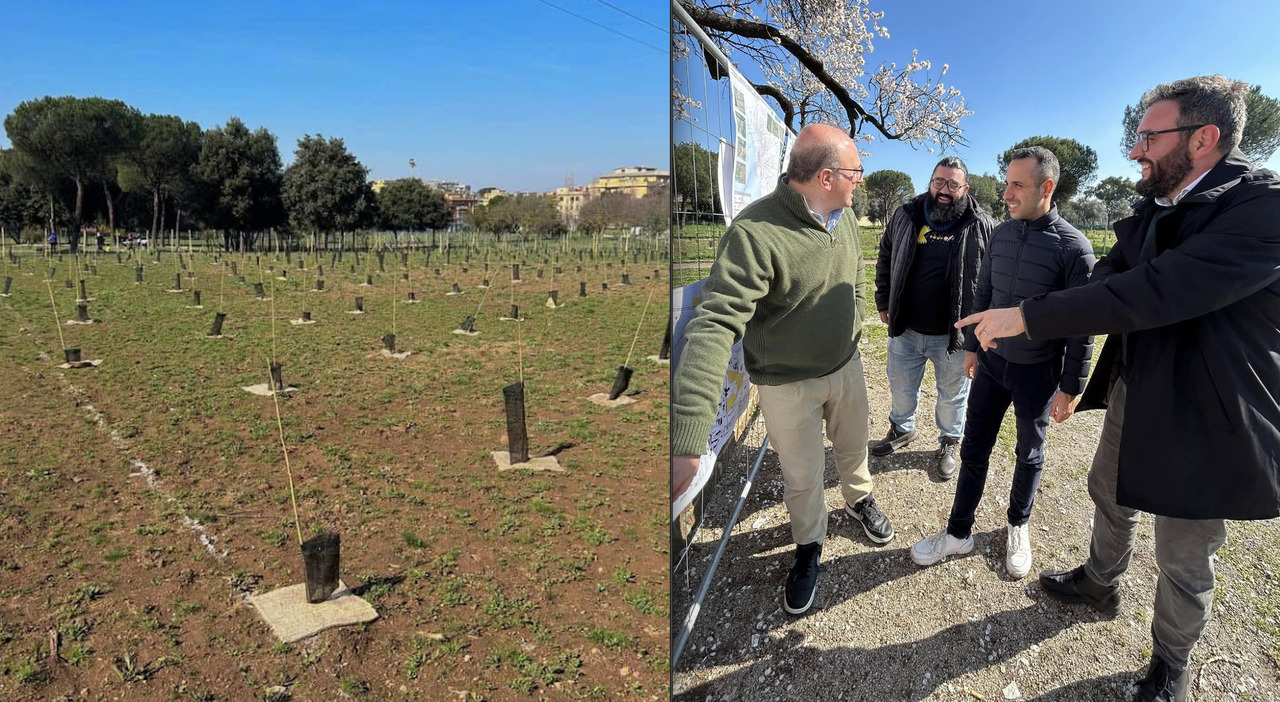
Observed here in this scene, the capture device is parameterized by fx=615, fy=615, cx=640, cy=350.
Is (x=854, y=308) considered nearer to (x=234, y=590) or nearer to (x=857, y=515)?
(x=857, y=515)

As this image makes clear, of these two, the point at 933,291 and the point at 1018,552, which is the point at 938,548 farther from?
the point at 933,291

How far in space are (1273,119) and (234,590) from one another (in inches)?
177

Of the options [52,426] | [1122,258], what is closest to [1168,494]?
[1122,258]

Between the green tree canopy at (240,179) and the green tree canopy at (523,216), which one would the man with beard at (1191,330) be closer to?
the green tree canopy at (523,216)

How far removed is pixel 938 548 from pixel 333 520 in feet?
11.2

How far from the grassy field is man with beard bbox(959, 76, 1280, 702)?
176 centimetres

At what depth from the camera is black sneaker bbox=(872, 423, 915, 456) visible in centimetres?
314

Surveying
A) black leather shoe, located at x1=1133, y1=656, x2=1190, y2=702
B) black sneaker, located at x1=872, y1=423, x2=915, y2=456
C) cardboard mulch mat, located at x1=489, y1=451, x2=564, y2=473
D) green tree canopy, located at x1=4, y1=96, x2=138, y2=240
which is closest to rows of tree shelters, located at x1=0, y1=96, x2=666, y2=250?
green tree canopy, located at x1=4, y1=96, x2=138, y2=240

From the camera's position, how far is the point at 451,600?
2.98 m

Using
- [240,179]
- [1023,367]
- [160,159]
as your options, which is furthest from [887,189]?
[240,179]

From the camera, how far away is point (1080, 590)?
1.99 metres

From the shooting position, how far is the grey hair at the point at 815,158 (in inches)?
65.7

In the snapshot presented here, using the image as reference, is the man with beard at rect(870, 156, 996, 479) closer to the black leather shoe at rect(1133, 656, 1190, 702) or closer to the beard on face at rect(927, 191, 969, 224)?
the beard on face at rect(927, 191, 969, 224)

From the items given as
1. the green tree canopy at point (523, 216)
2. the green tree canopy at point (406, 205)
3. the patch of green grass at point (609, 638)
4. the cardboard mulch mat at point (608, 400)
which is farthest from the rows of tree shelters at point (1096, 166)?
the green tree canopy at point (406, 205)
